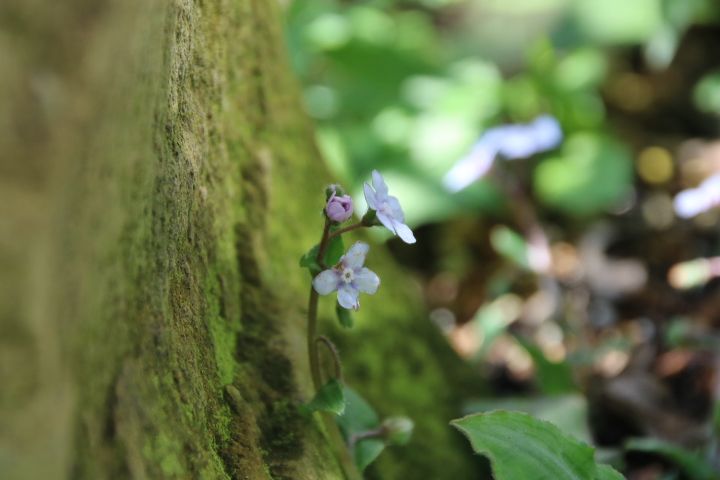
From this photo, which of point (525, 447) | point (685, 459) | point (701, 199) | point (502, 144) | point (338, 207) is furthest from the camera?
point (502, 144)

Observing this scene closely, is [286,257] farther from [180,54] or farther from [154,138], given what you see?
[180,54]

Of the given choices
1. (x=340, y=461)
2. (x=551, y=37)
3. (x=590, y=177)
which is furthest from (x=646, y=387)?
(x=551, y=37)

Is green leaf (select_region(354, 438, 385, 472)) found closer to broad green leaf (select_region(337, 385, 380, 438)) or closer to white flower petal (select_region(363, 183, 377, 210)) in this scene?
broad green leaf (select_region(337, 385, 380, 438))

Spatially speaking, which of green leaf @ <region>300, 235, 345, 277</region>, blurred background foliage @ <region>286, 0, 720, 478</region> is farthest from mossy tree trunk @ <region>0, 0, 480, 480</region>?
blurred background foliage @ <region>286, 0, 720, 478</region>

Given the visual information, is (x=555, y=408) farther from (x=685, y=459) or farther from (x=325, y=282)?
(x=325, y=282)

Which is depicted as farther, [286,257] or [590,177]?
[590,177]

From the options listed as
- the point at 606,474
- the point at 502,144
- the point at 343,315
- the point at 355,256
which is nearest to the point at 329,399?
the point at 343,315
